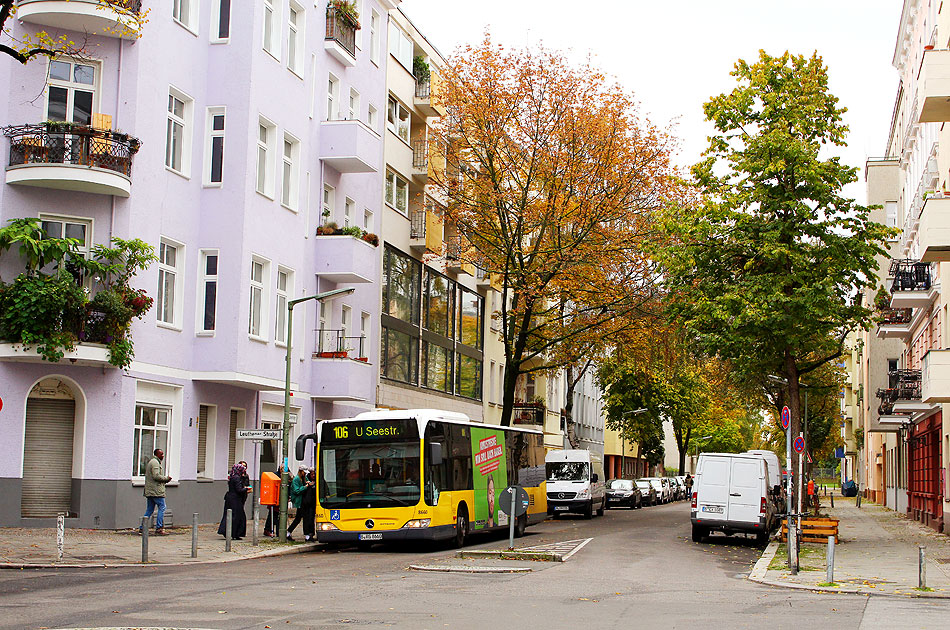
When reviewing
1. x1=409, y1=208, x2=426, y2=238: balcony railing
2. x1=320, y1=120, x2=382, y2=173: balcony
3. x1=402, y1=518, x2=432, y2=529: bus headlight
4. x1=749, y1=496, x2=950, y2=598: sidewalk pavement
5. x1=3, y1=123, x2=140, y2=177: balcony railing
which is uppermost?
x1=320, y1=120, x2=382, y2=173: balcony

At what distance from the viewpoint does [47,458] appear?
25.7 m

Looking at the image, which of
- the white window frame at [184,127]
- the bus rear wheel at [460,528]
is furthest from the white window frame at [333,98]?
the bus rear wheel at [460,528]

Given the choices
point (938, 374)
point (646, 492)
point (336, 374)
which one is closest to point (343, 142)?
point (336, 374)

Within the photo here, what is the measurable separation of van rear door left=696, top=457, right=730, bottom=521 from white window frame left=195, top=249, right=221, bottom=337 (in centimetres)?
1304

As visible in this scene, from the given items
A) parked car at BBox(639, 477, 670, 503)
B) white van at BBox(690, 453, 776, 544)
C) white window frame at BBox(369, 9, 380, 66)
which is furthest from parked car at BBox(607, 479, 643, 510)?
white van at BBox(690, 453, 776, 544)

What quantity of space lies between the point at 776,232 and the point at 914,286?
43.7ft

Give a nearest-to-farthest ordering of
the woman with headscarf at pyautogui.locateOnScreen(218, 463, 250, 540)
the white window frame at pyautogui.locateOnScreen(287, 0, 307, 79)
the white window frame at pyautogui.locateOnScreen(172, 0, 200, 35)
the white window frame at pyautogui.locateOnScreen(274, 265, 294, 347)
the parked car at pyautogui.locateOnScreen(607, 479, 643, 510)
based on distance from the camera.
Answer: the woman with headscarf at pyautogui.locateOnScreen(218, 463, 250, 540) < the white window frame at pyautogui.locateOnScreen(172, 0, 200, 35) < the white window frame at pyautogui.locateOnScreen(274, 265, 294, 347) < the white window frame at pyautogui.locateOnScreen(287, 0, 307, 79) < the parked car at pyautogui.locateOnScreen(607, 479, 643, 510)

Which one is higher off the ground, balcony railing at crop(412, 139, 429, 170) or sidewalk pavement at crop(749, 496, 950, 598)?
balcony railing at crop(412, 139, 429, 170)

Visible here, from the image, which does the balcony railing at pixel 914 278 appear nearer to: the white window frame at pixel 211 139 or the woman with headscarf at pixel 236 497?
the white window frame at pixel 211 139

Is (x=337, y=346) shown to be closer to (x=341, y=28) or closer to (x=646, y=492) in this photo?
(x=341, y=28)

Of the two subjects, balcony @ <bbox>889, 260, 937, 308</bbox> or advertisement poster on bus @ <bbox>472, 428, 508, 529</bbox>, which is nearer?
advertisement poster on bus @ <bbox>472, 428, 508, 529</bbox>

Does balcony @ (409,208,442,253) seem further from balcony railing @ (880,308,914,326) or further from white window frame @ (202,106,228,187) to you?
balcony railing @ (880,308,914,326)

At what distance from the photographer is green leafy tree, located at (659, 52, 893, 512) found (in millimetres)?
28500

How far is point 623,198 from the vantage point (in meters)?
40.5
